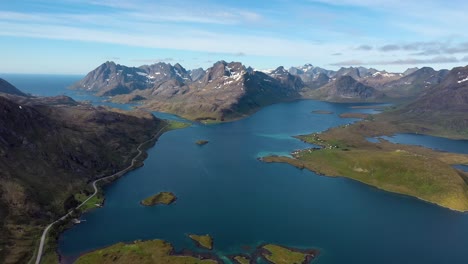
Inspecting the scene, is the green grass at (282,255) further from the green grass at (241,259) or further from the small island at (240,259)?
the green grass at (241,259)

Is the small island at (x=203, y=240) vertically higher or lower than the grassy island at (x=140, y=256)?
higher

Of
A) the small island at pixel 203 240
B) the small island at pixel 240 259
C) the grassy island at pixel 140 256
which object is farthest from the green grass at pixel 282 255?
the small island at pixel 203 240

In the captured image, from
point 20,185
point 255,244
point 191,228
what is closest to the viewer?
point 255,244

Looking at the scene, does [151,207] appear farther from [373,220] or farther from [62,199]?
[373,220]

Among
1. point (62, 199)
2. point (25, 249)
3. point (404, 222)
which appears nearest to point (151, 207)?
point (62, 199)

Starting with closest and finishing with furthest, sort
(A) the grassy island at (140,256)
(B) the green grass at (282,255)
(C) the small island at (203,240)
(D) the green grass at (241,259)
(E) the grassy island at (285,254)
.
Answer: (A) the grassy island at (140,256) < (D) the green grass at (241,259) < (B) the green grass at (282,255) < (E) the grassy island at (285,254) < (C) the small island at (203,240)

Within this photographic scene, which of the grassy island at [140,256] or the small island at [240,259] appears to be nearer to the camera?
the grassy island at [140,256]

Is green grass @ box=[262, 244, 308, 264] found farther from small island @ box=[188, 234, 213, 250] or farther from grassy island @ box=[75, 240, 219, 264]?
small island @ box=[188, 234, 213, 250]
